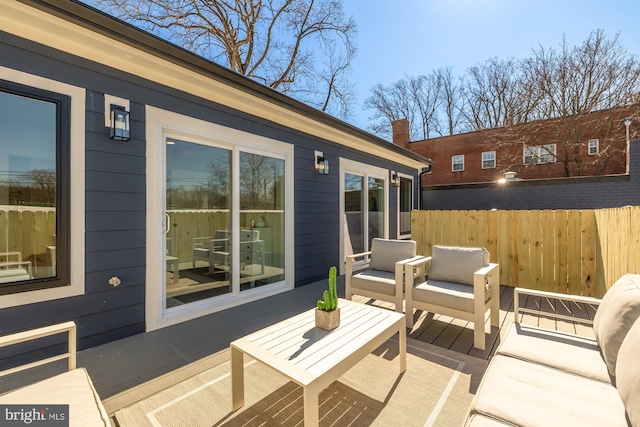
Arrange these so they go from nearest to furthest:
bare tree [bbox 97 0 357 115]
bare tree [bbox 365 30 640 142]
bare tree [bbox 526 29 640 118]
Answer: bare tree [bbox 97 0 357 115] < bare tree [bbox 526 29 640 118] < bare tree [bbox 365 30 640 142]

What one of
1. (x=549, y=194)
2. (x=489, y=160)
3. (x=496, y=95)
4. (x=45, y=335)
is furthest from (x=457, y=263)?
(x=496, y=95)

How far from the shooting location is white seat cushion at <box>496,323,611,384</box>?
5.34ft

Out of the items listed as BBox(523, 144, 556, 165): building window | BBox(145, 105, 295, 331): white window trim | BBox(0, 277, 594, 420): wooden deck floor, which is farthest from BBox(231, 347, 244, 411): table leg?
BBox(523, 144, 556, 165): building window

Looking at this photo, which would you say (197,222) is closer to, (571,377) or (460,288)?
(460,288)

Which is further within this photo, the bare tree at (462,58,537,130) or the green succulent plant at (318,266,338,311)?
the bare tree at (462,58,537,130)

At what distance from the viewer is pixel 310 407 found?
1.47m

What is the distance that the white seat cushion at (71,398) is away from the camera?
4.08 ft

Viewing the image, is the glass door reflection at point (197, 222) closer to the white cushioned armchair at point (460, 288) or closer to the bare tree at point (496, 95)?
the white cushioned armchair at point (460, 288)

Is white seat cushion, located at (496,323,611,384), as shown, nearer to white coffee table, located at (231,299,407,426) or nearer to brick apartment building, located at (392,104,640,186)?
white coffee table, located at (231,299,407,426)

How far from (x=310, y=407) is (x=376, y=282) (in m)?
2.19

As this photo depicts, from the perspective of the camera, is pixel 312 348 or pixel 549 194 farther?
pixel 549 194

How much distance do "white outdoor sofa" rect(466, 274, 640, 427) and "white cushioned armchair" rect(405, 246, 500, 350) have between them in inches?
28.7

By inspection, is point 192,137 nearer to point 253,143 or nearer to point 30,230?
point 253,143

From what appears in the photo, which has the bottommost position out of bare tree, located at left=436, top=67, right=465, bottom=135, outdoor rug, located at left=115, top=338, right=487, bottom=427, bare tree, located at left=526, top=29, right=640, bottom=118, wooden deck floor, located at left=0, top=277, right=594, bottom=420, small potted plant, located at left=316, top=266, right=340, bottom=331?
outdoor rug, located at left=115, top=338, right=487, bottom=427
